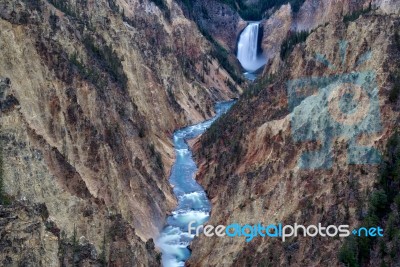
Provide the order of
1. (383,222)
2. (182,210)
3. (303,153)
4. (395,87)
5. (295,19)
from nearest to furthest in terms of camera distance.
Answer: (383,222) < (395,87) < (303,153) < (182,210) < (295,19)

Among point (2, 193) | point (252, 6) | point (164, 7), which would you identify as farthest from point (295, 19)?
point (2, 193)

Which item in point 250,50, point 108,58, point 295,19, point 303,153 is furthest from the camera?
point 250,50

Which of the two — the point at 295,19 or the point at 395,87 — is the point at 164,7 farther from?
the point at 395,87

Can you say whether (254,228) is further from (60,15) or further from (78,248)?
(60,15)

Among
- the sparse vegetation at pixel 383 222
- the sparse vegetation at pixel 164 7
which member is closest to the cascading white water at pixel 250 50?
the sparse vegetation at pixel 164 7

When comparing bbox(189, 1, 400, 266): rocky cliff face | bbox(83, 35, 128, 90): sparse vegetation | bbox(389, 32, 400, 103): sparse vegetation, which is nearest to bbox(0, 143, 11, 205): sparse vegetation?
bbox(189, 1, 400, 266): rocky cliff face

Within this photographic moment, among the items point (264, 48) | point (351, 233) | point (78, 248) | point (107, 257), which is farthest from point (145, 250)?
point (264, 48)

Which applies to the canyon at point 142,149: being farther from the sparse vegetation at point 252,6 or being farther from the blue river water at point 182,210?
the sparse vegetation at point 252,6

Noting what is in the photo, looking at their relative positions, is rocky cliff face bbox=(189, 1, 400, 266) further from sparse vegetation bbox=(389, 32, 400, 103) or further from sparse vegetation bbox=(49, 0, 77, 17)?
sparse vegetation bbox=(49, 0, 77, 17)
